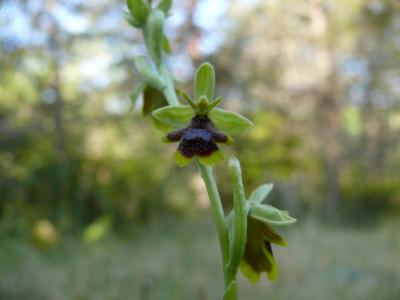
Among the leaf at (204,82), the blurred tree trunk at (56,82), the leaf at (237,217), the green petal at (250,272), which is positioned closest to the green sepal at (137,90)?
the leaf at (204,82)

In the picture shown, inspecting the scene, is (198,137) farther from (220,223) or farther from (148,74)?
(148,74)

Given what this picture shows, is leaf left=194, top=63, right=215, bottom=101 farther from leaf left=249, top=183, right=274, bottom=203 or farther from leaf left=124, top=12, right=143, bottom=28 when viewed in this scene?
leaf left=124, top=12, right=143, bottom=28

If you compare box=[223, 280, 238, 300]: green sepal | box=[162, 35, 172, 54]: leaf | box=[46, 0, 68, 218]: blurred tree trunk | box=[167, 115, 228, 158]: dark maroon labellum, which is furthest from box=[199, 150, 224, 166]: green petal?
box=[46, 0, 68, 218]: blurred tree trunk

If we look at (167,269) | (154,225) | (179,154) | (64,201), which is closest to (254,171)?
(154,225)

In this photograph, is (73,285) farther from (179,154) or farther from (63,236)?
(179,154)

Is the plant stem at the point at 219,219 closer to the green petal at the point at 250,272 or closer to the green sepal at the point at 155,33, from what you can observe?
the green petal at the point at 250,272

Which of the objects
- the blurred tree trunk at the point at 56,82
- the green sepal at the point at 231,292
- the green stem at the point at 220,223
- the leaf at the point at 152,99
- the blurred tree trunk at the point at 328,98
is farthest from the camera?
the blurred tree trunk at the point at 328,98

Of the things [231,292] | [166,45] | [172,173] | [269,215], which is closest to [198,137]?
[269,215]
